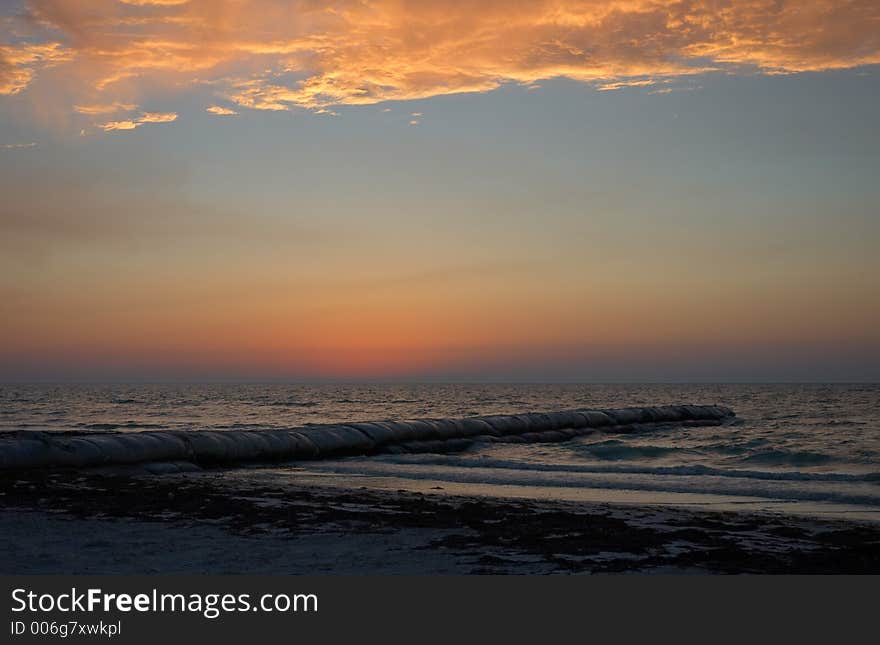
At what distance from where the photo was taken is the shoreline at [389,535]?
8.81m

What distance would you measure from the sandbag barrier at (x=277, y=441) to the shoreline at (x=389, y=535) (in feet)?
14.4

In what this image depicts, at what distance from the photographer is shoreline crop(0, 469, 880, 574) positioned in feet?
28.9

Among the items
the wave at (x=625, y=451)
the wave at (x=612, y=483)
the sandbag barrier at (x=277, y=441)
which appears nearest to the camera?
the wave at (x=612, y=483)

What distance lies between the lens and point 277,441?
24969mm

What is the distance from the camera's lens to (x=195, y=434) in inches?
915

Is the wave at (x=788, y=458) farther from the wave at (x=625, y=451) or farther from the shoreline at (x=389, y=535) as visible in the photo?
the shoreline at (x=389, y=535)

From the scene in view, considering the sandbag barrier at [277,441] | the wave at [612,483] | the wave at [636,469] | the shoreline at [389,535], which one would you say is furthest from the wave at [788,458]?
the shoreline at [389,535]

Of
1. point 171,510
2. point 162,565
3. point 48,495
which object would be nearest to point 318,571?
point 162,565

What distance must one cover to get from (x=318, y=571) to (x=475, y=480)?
12.0 metres

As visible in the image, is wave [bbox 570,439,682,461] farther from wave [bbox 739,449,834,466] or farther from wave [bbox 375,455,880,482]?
wave [bbox 375,455,880,482]

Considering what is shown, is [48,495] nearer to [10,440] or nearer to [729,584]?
[10,440]

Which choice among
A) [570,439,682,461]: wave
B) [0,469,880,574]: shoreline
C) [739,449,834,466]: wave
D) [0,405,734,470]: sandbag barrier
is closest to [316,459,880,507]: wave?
[0,405,734,470]: sandbag barrier

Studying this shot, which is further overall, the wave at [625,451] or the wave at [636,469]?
the wave at [625,451]

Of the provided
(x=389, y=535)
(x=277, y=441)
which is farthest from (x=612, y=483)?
(x=277, y=441)
